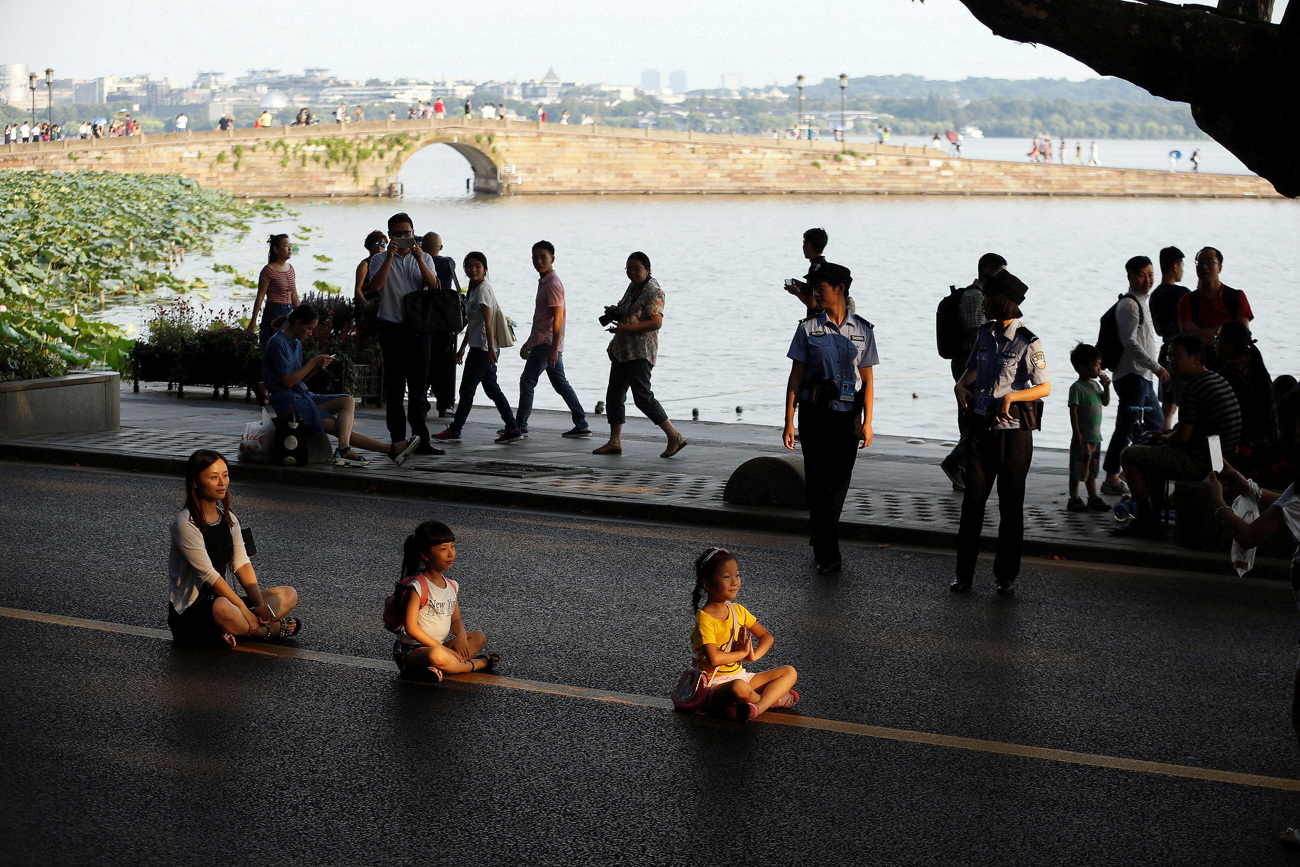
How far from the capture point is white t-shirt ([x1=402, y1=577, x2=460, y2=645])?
652cm

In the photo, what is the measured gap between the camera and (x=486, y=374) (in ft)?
47.1

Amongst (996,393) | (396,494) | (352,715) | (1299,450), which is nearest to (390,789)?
(352,715)

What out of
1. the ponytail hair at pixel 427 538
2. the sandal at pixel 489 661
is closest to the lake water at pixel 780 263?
the sandal at pixel 489 661

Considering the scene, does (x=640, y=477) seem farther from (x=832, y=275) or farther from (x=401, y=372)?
(x=832, y=275)

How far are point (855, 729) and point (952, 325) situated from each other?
5421mm

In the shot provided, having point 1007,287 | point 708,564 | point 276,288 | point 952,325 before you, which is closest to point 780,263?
point 276,288

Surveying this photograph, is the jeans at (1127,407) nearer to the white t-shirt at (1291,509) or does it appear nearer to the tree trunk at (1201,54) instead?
the tree trunk at (1201,54)

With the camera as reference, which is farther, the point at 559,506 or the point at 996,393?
the point at 559,506

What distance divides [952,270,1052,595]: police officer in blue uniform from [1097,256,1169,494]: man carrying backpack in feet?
10.2

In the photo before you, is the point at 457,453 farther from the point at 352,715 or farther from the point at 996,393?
the point at 352,715

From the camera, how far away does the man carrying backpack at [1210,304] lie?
1134cm

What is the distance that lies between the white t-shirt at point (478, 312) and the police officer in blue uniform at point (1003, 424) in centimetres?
689

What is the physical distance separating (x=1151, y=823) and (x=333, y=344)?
43.1 ft

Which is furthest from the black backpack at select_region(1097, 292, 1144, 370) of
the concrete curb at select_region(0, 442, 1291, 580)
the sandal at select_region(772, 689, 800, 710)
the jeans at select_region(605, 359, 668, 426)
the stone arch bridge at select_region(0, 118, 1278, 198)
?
the stone arch bridge at select_region(0, 118, 1278, 198)
